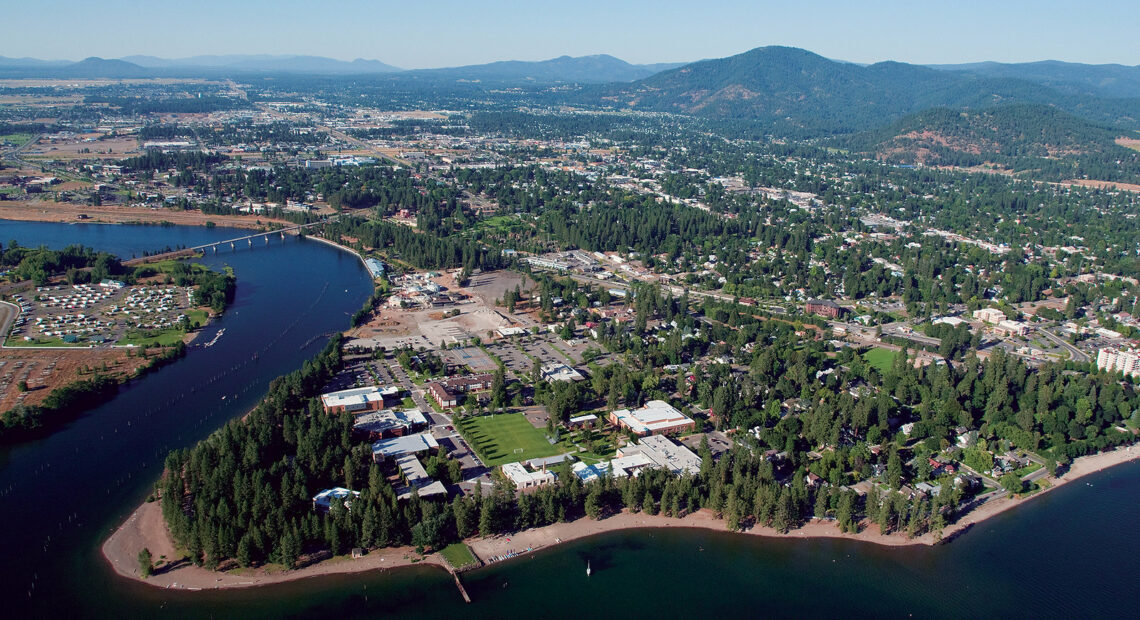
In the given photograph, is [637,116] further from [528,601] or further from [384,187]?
[528,601]

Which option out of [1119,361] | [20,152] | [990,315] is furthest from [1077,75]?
[20,152]

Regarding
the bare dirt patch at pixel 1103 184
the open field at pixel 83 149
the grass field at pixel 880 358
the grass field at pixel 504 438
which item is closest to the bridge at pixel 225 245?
the grass field at pixel 504 438

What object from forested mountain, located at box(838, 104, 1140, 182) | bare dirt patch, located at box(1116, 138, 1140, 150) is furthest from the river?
bare dirt patch, located at box(1116, 138, 1140, 150)

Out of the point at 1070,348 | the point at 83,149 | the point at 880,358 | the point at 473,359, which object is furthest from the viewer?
the point at 83,149

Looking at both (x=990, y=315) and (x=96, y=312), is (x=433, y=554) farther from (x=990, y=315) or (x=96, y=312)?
(x=990, y=315)

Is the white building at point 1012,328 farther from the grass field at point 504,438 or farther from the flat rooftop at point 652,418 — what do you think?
the grass field at point 504,438

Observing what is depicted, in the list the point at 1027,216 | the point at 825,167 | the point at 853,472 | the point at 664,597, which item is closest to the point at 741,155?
the point at 825,167
